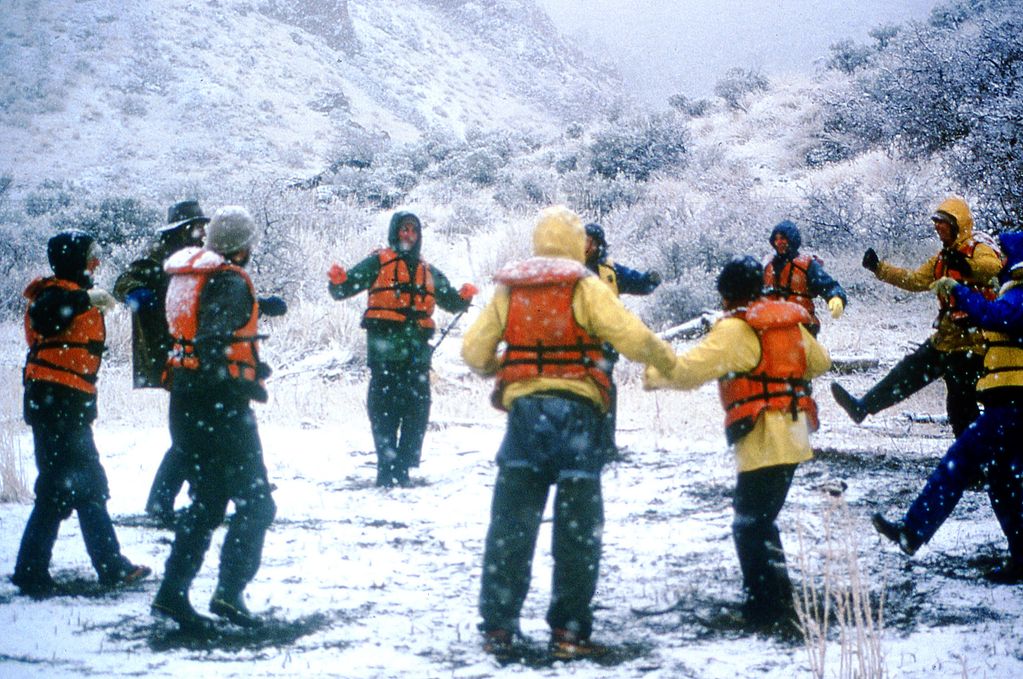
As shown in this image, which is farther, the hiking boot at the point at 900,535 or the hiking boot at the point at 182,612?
the hiking boot at the point at 900,535

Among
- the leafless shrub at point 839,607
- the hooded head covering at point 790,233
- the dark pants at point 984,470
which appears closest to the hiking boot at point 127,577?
the leafless shrub at point 839,607

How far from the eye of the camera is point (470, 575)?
4.49 meters

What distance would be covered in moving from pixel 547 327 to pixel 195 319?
144 cm

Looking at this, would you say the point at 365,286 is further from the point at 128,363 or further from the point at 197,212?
the point at 128,363

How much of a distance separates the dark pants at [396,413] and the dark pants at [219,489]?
2.63m

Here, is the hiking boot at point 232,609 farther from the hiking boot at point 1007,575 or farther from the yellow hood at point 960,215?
the yellow hood at point 960,215

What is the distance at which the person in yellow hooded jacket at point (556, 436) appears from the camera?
333cm

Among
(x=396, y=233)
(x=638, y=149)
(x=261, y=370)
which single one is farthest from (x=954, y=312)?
(x=638, y=149)

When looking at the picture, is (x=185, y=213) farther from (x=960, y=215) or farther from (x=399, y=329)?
(x=960, y=215)

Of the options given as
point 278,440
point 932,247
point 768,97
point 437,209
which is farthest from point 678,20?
point 278,440

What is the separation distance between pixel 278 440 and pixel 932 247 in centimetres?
1011

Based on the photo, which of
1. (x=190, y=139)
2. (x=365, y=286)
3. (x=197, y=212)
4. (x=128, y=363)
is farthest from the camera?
(x=190, y=139)

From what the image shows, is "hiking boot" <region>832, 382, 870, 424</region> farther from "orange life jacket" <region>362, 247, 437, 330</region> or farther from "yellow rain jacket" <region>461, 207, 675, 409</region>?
"yellow rain jacket" <region>461, 207, 675, 409</region>

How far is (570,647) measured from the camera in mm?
3277
